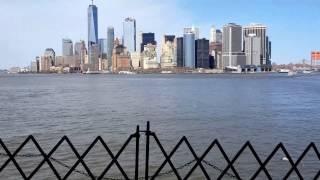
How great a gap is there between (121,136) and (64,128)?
6884 mm

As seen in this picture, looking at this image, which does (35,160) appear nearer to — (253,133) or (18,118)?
(253,133)

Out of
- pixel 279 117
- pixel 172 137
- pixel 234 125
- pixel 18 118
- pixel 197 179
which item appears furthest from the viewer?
pixel 279 117

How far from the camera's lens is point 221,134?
116 feet

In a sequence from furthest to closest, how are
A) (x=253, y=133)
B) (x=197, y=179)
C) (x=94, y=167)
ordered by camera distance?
1. (x=253, y=133)
2. (x=94, y=167)
3. (x=197, y=179)

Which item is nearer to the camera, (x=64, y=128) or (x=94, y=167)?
(x=94, y=167)

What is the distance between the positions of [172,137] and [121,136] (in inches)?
130

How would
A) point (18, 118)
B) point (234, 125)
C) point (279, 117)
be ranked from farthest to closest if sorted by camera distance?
point (279, 117), point (18, 118), point (234, 125)

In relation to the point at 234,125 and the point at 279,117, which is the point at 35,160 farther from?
the point at 279,117

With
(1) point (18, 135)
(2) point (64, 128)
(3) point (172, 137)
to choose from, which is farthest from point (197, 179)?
(2) point (64, 128)

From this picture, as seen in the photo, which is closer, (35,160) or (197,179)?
(197,179)

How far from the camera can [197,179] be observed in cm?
2039

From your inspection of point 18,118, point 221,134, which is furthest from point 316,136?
point 18,118

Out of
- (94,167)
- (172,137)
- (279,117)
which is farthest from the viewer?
(279,117)

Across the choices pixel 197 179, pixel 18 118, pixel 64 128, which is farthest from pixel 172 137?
pixel 18 118
